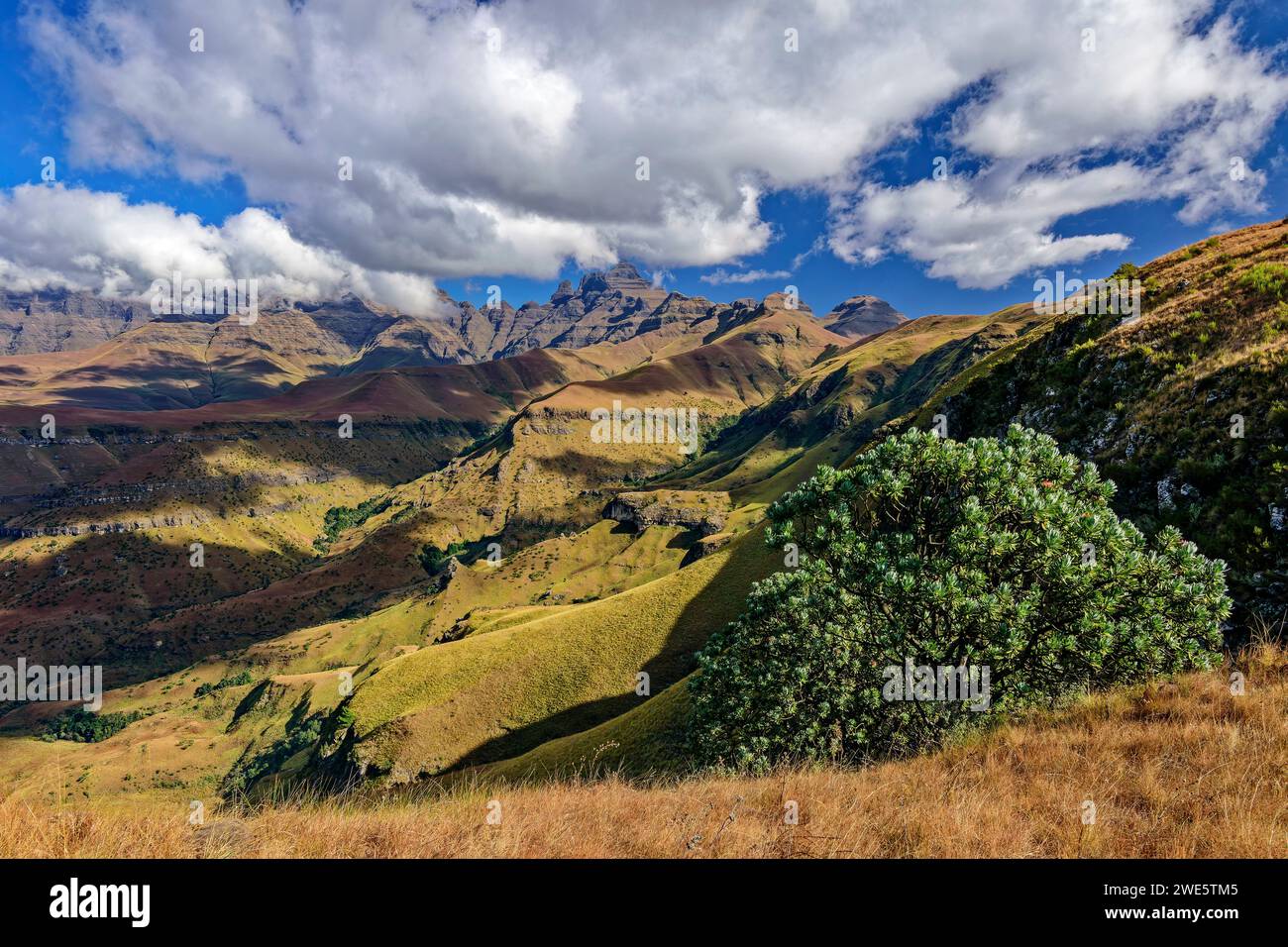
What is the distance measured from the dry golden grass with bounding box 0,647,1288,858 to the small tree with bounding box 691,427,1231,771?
321 centimetres

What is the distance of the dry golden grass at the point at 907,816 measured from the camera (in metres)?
6.04

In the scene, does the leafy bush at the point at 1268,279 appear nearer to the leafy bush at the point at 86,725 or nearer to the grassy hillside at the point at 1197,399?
the grassy hillside at the point at 1197,399

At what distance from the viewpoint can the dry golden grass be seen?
6.04m

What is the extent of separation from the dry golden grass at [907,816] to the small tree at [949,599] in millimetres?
3214

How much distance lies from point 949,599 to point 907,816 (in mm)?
7822

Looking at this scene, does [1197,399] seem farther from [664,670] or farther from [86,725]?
[86,725]

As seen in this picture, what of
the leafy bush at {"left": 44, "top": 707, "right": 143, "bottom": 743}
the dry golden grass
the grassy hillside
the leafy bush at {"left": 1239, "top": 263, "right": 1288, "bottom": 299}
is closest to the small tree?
the dry golden grass

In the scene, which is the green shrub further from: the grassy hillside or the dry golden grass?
the grassy hillside

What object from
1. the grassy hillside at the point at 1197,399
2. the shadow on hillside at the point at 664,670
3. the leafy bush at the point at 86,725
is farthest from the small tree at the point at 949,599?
the leafy bush at the point at 86,725

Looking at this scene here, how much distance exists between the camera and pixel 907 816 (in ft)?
23.7
